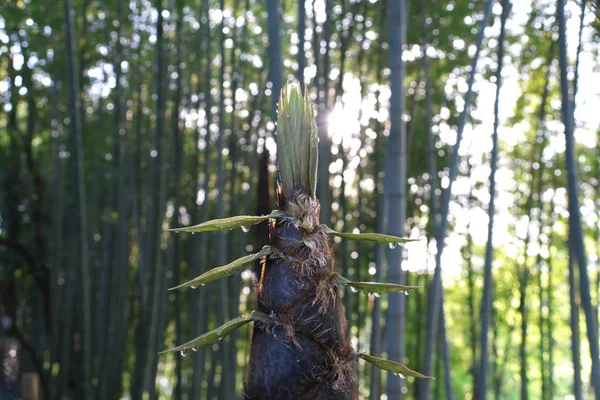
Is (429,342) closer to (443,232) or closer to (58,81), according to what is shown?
(443,232)

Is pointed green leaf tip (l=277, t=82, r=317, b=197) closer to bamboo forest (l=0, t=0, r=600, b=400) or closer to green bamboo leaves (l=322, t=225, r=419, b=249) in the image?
green bamboo leaves (l=322, t=225, r=419, b=249)

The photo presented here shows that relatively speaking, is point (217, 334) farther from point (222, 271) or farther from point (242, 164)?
point (242, 164)

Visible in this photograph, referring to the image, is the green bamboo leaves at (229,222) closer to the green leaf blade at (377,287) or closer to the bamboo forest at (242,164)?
the green leaf blade at (377,287)

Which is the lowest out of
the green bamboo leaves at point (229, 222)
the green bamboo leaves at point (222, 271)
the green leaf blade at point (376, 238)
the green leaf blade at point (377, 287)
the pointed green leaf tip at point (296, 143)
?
the green leaf blade at point (377, 287)

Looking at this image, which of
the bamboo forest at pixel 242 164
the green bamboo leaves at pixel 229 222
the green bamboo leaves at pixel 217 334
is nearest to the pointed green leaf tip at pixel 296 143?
the green bamboo leaves at pixel 229 222

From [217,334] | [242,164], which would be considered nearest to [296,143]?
[217,334]

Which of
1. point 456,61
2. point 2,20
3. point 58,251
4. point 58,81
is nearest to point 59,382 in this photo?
point 58,251

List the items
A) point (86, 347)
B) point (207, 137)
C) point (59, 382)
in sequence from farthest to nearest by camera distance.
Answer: point (59, 382) → point (86, 347) → point (207, 137)

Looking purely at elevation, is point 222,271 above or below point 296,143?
below
